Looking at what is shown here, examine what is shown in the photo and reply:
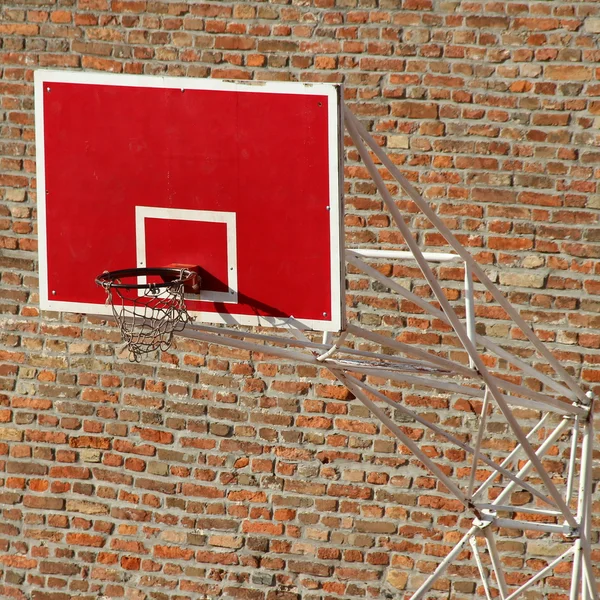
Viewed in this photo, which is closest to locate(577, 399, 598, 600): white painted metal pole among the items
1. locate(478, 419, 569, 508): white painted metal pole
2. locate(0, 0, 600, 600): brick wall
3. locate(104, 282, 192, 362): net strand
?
locate(478, 419, 569, 508): white painted metal pole

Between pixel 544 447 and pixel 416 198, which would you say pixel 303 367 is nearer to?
pixel 544 447

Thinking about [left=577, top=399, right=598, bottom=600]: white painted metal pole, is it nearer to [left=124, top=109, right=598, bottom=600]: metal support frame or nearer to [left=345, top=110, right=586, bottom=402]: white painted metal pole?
[left=124, top=109, right=598, bottom=600]: metal support frame

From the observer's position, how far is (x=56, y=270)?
343 centimetres

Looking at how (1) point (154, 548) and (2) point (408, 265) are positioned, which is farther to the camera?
(1) point (154, 548)

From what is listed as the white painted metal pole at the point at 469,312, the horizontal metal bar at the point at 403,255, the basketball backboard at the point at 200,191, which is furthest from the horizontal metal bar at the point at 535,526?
the basketball backboard at the point at 200,191

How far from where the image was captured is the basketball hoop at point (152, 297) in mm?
3219

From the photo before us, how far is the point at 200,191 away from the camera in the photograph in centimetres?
321

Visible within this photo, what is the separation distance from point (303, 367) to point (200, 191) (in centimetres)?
170

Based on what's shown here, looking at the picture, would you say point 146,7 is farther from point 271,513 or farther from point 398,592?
point 398,592

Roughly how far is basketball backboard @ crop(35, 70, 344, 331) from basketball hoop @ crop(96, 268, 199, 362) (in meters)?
0.05

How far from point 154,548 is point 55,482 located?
61cm

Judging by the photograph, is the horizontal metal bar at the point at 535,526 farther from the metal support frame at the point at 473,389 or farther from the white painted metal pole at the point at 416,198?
the white painted metal pole at the point at 416,198

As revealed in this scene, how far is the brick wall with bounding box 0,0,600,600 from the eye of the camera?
4469 mm

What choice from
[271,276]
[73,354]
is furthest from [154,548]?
[271,276]
